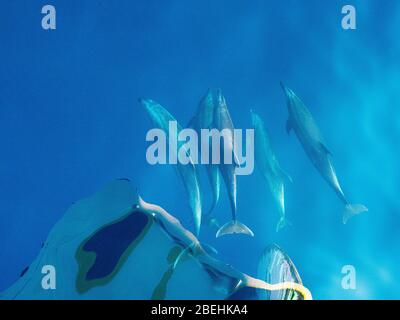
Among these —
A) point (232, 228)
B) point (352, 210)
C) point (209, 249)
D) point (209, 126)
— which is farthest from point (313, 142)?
point (209, 249)

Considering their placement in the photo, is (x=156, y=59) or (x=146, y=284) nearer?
(x=146, y=284)

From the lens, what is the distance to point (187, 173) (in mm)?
4637

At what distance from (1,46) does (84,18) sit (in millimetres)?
773

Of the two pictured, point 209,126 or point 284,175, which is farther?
point 284,175

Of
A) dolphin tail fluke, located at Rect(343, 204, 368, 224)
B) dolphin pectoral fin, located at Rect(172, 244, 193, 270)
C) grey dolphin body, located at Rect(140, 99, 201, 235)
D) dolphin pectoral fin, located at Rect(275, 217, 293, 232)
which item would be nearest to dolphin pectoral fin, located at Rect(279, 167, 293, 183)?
dolphin pectoral fin, located at Rect(275, 217, 293, 232)

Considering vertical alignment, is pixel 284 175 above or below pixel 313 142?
below

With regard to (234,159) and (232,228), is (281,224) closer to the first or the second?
(232,228)

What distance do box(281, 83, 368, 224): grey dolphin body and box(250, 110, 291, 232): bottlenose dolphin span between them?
0.79ft

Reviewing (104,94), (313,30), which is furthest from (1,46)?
(313,30)

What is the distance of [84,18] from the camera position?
478cm

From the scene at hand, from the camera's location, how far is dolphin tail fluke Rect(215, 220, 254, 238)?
4555 millimetres

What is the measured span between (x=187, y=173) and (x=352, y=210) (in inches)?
58.0

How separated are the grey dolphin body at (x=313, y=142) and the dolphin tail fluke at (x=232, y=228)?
2.75 feet
